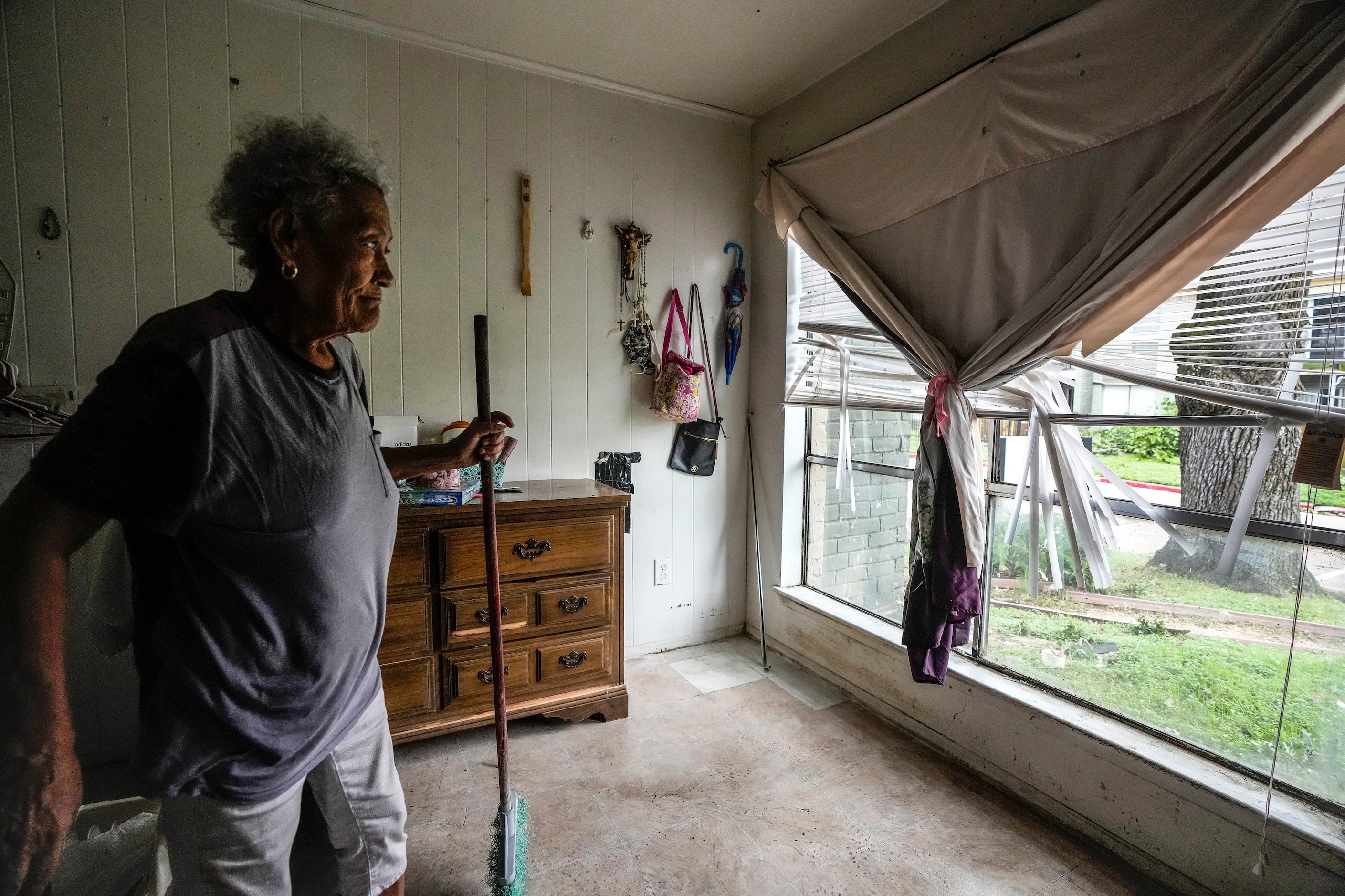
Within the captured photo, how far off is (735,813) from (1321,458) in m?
1.72

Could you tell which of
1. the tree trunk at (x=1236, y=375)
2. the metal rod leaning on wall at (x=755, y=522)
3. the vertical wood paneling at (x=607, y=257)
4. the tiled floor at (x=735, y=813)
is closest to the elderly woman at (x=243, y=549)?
the tiled floor at (x=735, y=813)

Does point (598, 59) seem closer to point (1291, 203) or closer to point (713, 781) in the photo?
point (1291, 203)

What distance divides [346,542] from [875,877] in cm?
160

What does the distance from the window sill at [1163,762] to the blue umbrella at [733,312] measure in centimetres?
146

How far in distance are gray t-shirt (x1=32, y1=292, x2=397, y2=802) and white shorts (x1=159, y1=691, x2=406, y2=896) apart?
1.9 inches

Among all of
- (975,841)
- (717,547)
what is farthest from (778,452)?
(975,841)

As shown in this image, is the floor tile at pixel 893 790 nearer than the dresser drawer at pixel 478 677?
Yes

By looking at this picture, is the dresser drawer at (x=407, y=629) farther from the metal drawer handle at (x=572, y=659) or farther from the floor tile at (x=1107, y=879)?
the floor tile at (x=1107, y=879)

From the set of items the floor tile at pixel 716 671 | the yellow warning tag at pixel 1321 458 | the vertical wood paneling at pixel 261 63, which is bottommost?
the floor tile at pixel 716 671

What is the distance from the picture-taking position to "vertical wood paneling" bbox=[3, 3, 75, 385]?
1922 millimetres

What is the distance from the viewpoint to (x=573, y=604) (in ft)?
7.86

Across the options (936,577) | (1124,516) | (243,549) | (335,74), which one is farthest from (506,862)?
(335,74)

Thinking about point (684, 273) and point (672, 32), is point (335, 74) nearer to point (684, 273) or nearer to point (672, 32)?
point (672, 32)

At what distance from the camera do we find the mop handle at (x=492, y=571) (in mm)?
1638
